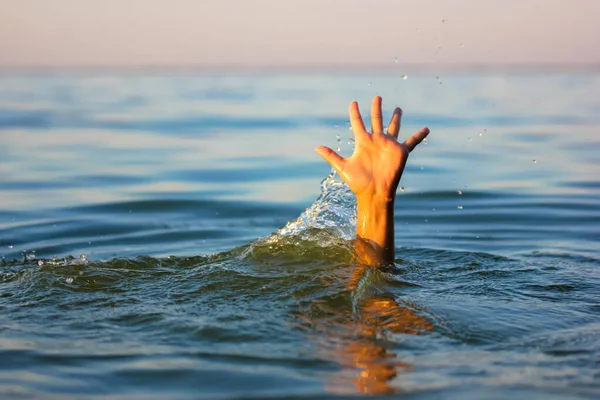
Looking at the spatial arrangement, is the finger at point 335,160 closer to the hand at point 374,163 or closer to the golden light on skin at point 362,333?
the hand at point 374,163

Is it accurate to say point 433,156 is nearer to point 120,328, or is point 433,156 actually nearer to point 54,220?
point 54,220

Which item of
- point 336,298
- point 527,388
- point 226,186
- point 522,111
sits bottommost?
point 527,388

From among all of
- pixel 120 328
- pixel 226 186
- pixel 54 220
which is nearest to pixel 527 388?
pixel 120 328

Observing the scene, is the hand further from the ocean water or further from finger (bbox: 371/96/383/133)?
the ocean water

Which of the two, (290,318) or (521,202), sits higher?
(521,202)

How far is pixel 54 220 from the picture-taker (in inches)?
326

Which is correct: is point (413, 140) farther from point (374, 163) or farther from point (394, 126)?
point (374, 163)

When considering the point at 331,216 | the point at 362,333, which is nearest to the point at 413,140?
the point at 331,216

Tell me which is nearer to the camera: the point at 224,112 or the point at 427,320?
the point at 427,320

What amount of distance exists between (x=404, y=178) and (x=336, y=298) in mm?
6778

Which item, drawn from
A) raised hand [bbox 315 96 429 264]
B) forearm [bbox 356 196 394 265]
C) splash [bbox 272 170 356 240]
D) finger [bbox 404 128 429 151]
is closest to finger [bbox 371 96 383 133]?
raised hand [bbox 315 96 429 264]

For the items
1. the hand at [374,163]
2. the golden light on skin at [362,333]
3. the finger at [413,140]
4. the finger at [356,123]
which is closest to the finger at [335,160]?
the hand at [374,163]

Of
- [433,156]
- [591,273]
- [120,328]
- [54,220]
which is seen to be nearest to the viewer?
[120,328]

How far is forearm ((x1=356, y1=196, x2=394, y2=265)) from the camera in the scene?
17.3 ft
